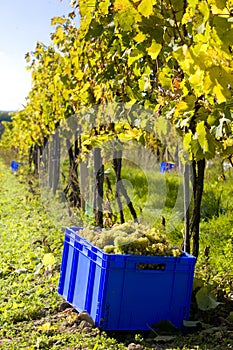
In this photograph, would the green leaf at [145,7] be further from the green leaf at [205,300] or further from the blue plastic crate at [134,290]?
the green leaf at [205,300]

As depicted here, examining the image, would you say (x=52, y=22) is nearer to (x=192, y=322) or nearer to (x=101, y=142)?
(x=101, y=142)

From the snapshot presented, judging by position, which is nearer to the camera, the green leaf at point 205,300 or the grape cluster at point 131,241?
the grape cluster at point 131,241

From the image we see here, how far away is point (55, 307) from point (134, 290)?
1029 mm

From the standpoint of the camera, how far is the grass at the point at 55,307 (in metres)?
4.19

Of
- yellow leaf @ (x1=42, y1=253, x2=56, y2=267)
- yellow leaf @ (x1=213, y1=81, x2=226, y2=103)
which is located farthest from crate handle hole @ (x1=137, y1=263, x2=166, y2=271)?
yellow leaf @ (x1=213, y1=81, x2=226, y2=103)

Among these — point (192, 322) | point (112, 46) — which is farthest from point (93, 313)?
point (112, 46)

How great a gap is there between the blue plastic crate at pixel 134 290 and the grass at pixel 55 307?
123 millimetres

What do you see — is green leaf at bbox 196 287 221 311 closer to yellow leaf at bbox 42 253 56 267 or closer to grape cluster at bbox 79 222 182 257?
grape cluster at bbox 79 222 182 257

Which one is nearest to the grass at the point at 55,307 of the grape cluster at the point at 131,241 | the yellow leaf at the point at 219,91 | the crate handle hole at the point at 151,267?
the crate handle hole at the point at 151,267

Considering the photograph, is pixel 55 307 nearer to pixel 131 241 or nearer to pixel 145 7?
pixel 131 241

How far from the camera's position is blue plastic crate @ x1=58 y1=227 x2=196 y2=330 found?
4281mm

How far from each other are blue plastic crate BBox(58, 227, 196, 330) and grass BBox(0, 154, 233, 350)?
12 centimetres

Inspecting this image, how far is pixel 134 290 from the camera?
4.37 meters

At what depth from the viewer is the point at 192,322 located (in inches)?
174
